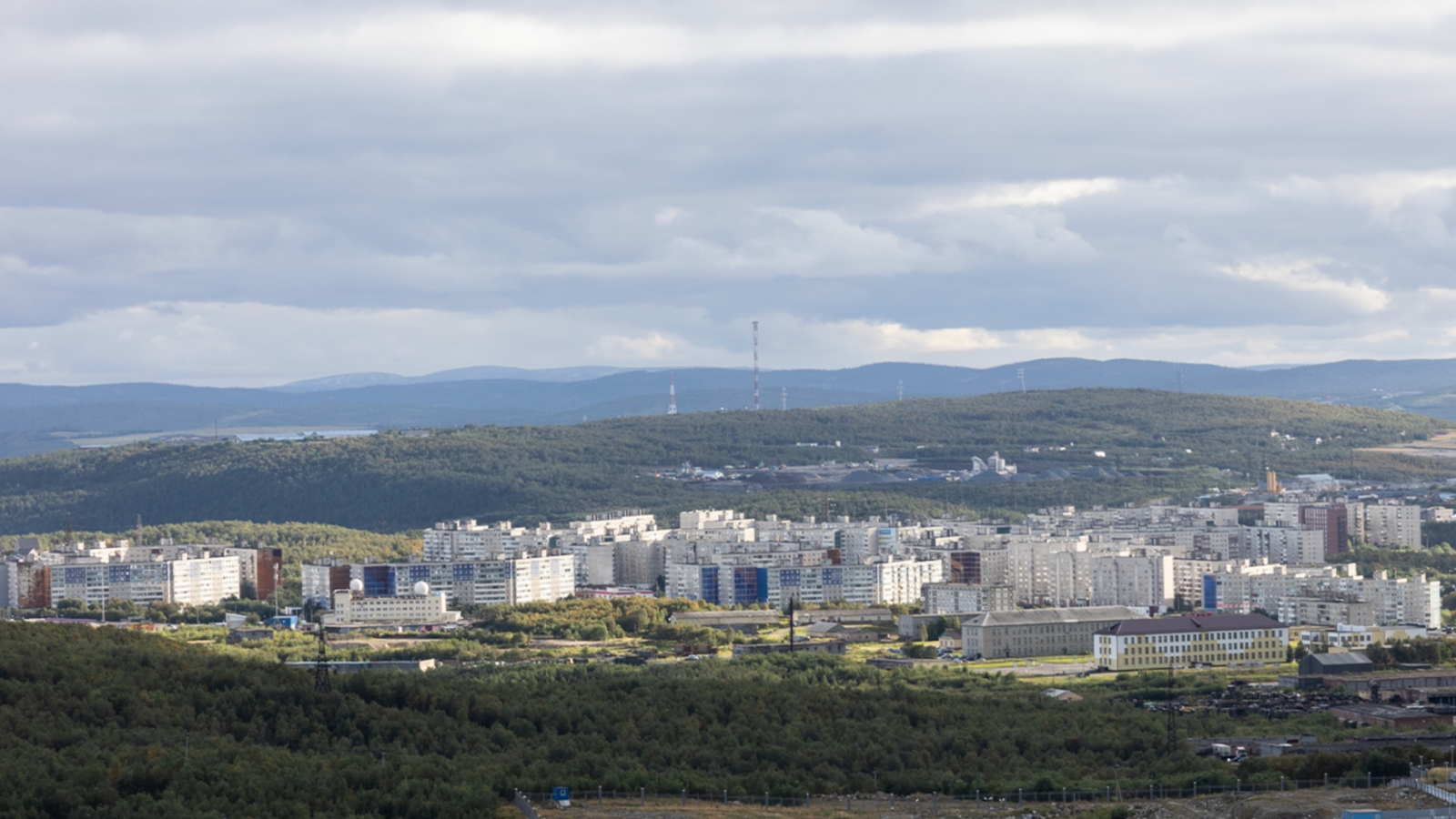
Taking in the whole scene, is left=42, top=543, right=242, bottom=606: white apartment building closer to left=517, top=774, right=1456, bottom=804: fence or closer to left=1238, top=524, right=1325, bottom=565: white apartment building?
left=1238, top=524, right=1325, bottom=565: white apartment building

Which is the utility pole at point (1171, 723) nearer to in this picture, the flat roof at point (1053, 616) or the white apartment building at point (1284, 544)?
the flat roof at point (1053, 616)

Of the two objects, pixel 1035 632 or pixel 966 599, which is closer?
pixel 1035 632

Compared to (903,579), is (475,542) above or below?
above

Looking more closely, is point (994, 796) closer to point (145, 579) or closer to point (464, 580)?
point (464, 580)

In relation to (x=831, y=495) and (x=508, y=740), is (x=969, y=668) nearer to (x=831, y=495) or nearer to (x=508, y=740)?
(x=508, y=740)

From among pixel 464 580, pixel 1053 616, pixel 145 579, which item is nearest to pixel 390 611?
pixel 464 580

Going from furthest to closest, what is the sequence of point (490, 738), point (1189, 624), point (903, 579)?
point (903, 579)
point (1189, 624)
point (490, 738)

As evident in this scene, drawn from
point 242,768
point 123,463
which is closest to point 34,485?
point 123,463
